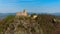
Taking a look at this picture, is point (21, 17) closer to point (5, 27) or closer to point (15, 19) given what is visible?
point (15, 19)

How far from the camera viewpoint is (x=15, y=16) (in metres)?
9.22

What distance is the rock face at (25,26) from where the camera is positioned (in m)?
8.51

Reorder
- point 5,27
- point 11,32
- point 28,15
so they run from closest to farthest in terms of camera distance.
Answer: point 11,32
point 5,27
point 28,15

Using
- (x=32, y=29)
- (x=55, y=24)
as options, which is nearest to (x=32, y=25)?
(x=32, y=29)

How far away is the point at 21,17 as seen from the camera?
902 centimetres

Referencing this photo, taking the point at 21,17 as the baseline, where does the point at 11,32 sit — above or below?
below

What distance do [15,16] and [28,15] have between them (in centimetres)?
65

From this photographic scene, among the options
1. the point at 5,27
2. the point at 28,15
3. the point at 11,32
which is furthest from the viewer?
the point at 28,15

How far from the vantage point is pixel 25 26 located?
8.66 metres

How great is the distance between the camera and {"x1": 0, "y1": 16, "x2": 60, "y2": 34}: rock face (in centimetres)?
851

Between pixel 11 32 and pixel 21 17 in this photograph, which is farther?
pixel 21 17

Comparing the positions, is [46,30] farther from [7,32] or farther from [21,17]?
[7,32]

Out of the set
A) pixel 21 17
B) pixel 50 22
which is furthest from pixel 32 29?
pixel 50 22

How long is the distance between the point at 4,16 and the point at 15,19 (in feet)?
2.40
